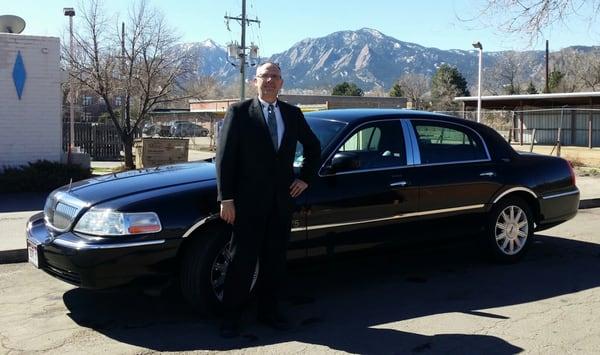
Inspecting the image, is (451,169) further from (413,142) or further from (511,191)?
(511,191)

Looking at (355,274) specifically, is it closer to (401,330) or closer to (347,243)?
(347,243)

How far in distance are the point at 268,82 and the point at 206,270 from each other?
1.45 m

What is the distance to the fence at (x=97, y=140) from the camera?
78.3 feet

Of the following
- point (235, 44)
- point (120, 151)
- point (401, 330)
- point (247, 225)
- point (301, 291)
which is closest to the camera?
point (247, 225)

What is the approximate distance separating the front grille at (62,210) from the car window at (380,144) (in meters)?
2.38

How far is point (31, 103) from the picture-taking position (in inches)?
511

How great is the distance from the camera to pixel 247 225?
430 centimetres

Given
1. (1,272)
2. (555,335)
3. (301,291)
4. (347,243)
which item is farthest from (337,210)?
(1,272)

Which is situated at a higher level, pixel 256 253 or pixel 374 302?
pixel 256 253

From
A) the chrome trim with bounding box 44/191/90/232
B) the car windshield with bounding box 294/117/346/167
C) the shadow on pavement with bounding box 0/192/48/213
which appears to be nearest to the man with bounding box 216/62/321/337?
the car windshield with bounding box 294/117/346/167

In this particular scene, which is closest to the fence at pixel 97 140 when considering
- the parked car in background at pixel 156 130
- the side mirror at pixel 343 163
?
the parked car in background at pixel 156 130

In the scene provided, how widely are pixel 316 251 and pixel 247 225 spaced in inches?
42.8

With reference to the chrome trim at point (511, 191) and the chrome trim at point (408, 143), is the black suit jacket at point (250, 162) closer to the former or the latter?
the chrome trim at point (408, 143)

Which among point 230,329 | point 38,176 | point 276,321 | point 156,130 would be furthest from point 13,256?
point 156,130
